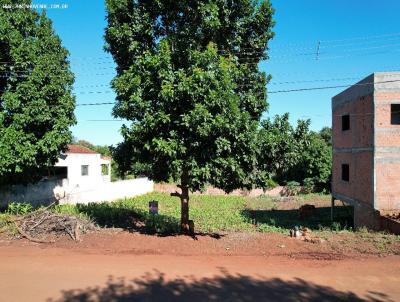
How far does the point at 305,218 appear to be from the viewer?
82.2ft

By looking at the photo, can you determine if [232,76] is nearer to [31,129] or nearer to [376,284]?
[376,284]

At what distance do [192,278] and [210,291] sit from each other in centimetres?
85

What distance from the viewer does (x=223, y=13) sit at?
13.0 m

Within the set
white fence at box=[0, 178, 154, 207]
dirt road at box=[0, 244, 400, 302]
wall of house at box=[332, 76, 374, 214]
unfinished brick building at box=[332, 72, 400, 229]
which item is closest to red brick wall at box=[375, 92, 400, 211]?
unfinished brick building at box=[332, 72, 400, 229]

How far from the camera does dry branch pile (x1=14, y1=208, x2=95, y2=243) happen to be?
1247 cm

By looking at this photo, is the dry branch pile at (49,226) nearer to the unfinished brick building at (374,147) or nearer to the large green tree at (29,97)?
the large green tree at (29,97)

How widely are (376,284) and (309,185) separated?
111 ft

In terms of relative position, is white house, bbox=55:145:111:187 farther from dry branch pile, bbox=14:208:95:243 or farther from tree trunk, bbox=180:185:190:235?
tree trunk, bbox=180:185:190:235

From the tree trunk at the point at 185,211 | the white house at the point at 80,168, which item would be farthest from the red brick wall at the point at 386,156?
the white house at the point at 80,168

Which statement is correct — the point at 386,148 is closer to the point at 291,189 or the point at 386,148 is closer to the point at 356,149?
the point at 356,149

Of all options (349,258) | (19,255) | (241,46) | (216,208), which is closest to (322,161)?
(216,208)

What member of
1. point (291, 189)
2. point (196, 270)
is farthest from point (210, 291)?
point (291, 189)

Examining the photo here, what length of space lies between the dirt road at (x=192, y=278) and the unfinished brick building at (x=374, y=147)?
7.99 meters

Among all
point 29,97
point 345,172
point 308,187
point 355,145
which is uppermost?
point 29,97
